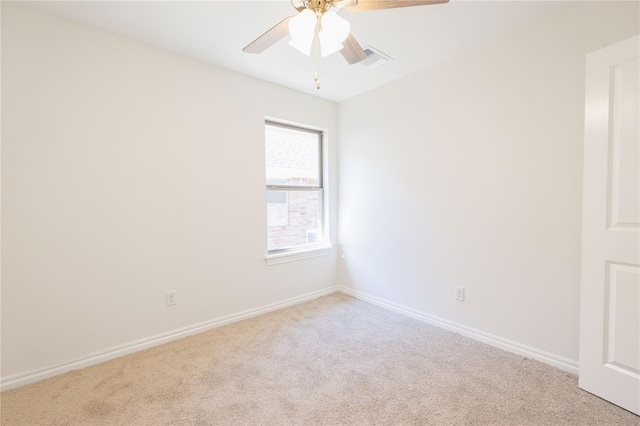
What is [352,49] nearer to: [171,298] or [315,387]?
[315,387]

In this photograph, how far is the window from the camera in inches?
125

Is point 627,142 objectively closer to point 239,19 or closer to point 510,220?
point 510,220

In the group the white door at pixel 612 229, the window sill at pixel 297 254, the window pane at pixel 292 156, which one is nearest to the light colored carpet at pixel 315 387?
the white door at pixel 612 229

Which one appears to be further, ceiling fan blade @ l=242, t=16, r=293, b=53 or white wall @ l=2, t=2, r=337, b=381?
white wall @ l=2, t=2, r=337, b=381

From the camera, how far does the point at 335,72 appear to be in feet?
9.10

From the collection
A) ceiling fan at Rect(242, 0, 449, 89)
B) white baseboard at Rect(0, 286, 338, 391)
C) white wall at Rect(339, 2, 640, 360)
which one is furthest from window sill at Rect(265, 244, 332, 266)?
ceiling fan at Rect(242, 0, 449, 89)

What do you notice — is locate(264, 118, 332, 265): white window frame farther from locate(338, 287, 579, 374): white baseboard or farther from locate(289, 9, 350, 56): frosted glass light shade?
locate(289, 9, 350, 56): frosted glass light shade

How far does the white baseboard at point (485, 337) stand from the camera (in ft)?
6.45

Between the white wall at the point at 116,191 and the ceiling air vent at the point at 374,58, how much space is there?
107 cm

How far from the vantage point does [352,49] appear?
1.63m

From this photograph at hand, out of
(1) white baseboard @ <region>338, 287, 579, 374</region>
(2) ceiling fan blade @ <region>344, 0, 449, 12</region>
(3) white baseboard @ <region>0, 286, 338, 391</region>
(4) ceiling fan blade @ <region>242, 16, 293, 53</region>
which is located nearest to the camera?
(2) ceiling fan blade @ <region>344, 0, 449, 12</region>

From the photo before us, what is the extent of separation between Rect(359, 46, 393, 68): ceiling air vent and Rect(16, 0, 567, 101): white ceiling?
0.15 feet

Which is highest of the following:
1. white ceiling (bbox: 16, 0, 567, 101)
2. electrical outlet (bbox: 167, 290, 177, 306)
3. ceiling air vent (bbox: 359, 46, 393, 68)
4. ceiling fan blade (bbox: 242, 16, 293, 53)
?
white ceiling (bbox: 16, 0, 567, 101)

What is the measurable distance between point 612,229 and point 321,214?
2605 millimetres
